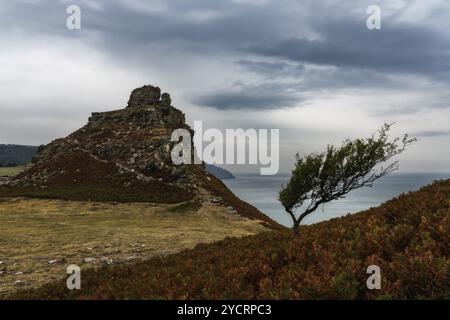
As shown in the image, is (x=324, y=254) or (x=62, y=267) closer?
(x=324, y=254)

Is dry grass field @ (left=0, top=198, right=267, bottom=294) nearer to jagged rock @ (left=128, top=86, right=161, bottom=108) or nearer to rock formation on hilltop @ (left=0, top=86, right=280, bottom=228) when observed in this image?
rock formation on hilltop @ (left=0, top=86, right=280, bottom=228)

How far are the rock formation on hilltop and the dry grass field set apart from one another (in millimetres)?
4305

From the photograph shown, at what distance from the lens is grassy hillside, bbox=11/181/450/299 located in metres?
7.56

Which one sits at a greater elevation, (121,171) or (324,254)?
(121,171)

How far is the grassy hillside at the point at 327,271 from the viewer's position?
7562mm

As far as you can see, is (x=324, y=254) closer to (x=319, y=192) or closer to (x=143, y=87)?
(x=319, y=192)

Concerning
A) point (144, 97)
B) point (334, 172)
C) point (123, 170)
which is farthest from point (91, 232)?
point (144, 97)

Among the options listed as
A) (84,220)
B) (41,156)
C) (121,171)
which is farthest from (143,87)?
(84,220)

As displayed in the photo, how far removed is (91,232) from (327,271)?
29.6m

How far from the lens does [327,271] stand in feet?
28.1

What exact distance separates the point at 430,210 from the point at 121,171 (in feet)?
202

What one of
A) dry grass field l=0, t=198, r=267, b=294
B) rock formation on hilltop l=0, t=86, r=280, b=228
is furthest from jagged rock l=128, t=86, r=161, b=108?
dry grass field l=0, t=198, r=267, b=294

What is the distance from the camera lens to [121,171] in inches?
2677

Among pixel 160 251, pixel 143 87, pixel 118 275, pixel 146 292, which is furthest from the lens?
pixel 143 87
